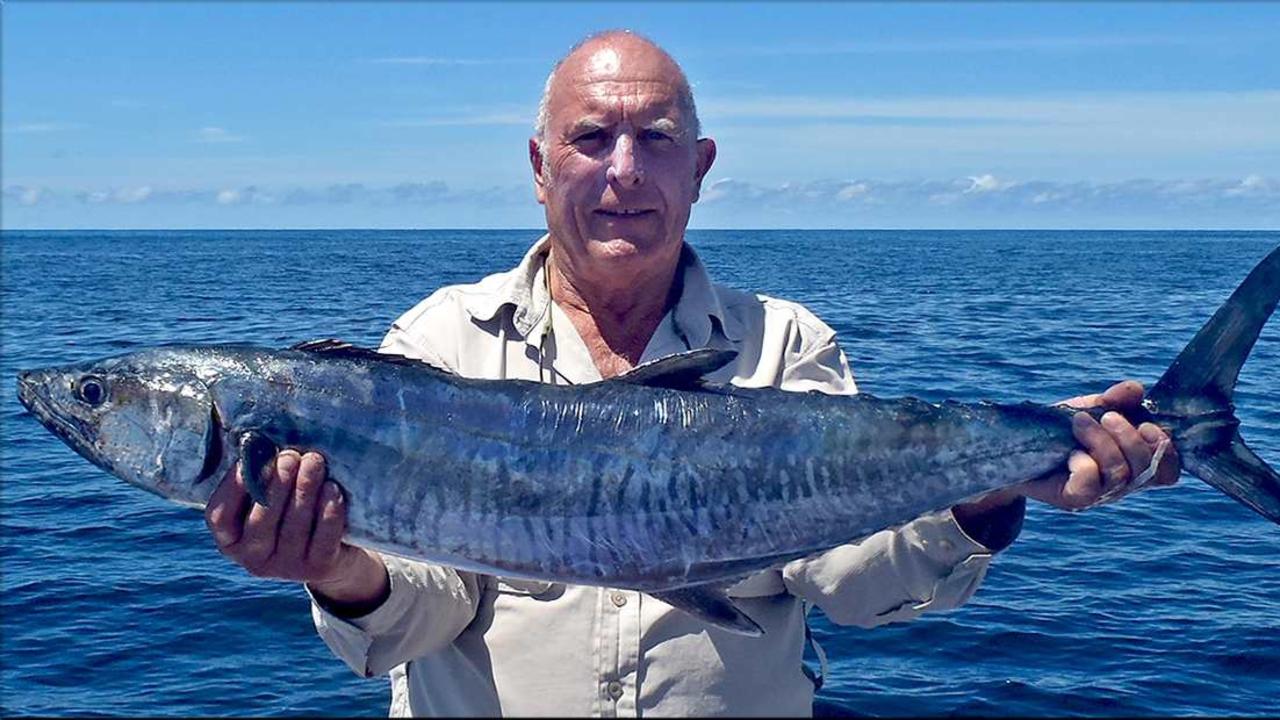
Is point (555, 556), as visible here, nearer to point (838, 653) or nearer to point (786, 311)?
point (786, 311)

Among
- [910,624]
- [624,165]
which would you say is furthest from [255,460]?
[910,624]

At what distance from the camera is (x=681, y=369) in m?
4.05

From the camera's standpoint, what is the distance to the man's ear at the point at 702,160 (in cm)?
479

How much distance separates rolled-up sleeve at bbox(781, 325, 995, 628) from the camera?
4195 mm

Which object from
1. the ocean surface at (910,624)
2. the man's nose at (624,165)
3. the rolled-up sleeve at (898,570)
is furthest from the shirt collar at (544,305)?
the ocean surface at (910,624)

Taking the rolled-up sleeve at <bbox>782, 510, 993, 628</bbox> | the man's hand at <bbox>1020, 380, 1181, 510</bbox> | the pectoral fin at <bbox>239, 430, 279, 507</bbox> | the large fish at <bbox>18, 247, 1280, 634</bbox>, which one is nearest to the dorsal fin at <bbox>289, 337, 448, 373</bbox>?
the large fish at <bbox>18, 247, 1280, 634</bbox>

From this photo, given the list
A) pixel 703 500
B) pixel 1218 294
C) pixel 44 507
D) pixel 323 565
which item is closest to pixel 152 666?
pixel 44 507

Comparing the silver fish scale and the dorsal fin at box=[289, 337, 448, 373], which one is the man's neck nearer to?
the silver fish scale

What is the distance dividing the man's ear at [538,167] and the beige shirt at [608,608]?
46 centimetres

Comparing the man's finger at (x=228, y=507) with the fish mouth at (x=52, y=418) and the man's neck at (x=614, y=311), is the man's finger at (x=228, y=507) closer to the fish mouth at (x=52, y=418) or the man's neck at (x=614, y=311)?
the fish mouth at (x=52, y=418)

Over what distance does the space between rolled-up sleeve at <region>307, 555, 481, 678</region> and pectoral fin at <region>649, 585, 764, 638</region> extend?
0.77 meters

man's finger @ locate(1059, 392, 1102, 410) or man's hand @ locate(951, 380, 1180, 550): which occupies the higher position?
man's finger @ locate(1059, 392, 1102, 410)

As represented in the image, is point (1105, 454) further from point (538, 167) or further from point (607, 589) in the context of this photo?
point (538, 167)

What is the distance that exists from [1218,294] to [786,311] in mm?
42193
